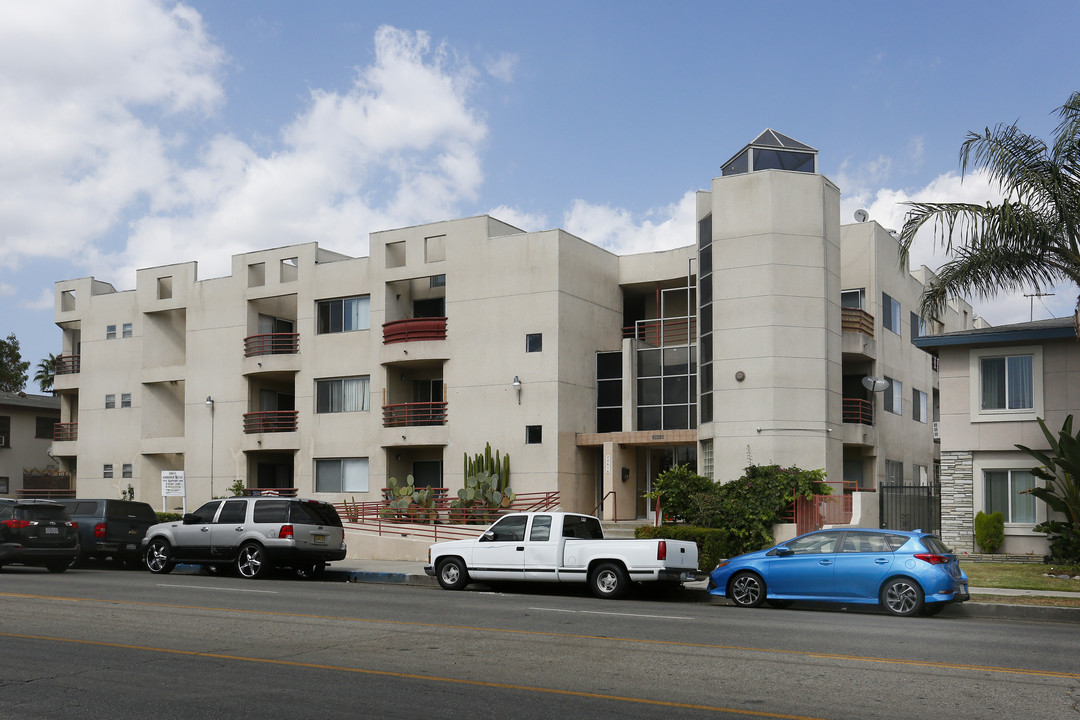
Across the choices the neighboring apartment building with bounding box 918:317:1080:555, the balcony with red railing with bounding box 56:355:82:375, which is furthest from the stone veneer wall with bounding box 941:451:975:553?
the balcony with red railing with bounding box 56:355:82:375

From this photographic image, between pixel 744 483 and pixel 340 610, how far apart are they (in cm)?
1450

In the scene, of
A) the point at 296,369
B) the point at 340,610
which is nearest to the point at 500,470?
the point at 296,369

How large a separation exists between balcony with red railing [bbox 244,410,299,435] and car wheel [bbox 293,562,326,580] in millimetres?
18080

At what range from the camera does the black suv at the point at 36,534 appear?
22.4 meters

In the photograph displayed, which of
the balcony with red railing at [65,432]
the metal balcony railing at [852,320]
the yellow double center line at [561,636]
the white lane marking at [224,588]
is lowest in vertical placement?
the white lane marking at [224,588]

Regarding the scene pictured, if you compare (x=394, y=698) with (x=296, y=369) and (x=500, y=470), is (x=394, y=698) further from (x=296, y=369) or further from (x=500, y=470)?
(x=296, y=369)

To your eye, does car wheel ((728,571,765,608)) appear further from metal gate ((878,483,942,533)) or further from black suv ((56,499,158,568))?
black suv ((56,499,158,568))

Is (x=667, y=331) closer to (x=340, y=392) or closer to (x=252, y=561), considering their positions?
(x=340, y=392)

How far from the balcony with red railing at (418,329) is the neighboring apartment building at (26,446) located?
911 inches

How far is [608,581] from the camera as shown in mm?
19312

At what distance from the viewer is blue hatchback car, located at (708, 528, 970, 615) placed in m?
16.4

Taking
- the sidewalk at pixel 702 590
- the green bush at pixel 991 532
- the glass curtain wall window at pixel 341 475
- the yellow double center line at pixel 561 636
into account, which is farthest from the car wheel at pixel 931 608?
the glass curtain wall window at pixel 341 475

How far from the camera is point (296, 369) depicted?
4147 cm

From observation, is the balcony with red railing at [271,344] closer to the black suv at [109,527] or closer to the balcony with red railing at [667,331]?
the balcony with red railing at [667,331]
